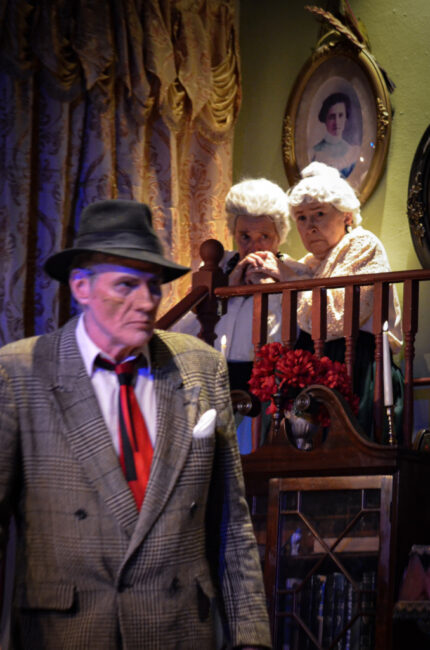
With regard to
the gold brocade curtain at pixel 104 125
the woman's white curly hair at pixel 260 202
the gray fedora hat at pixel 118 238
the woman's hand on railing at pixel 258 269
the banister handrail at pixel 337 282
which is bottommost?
the gray fedora hat at pixel 118 238

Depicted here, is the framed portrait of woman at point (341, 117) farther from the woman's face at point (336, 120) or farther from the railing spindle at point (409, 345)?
the railing spindle at point (409, 345)

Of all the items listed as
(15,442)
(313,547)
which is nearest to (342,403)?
(313,547)

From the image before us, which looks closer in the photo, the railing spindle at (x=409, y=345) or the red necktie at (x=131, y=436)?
the red necktie at (x=131, y=436)

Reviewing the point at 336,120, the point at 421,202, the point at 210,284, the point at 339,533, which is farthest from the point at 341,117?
the point at 339,533

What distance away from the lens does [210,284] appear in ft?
14.3

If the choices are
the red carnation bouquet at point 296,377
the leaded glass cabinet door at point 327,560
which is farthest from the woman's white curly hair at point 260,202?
the leaded glass cabinet door at point 327,560

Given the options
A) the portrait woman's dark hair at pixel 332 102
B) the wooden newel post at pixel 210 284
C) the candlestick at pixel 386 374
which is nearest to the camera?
the candlestick at pixel 386 374

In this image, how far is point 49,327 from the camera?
5027 millimetres

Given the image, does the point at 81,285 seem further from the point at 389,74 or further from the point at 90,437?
the point at 389,74

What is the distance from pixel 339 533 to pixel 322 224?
58.5 inches

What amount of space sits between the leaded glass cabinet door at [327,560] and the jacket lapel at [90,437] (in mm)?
1661

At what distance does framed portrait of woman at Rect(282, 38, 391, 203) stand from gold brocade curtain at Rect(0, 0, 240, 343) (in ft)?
1.27

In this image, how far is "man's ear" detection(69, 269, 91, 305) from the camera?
2023 millimetres

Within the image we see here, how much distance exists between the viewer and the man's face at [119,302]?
1.96 m
